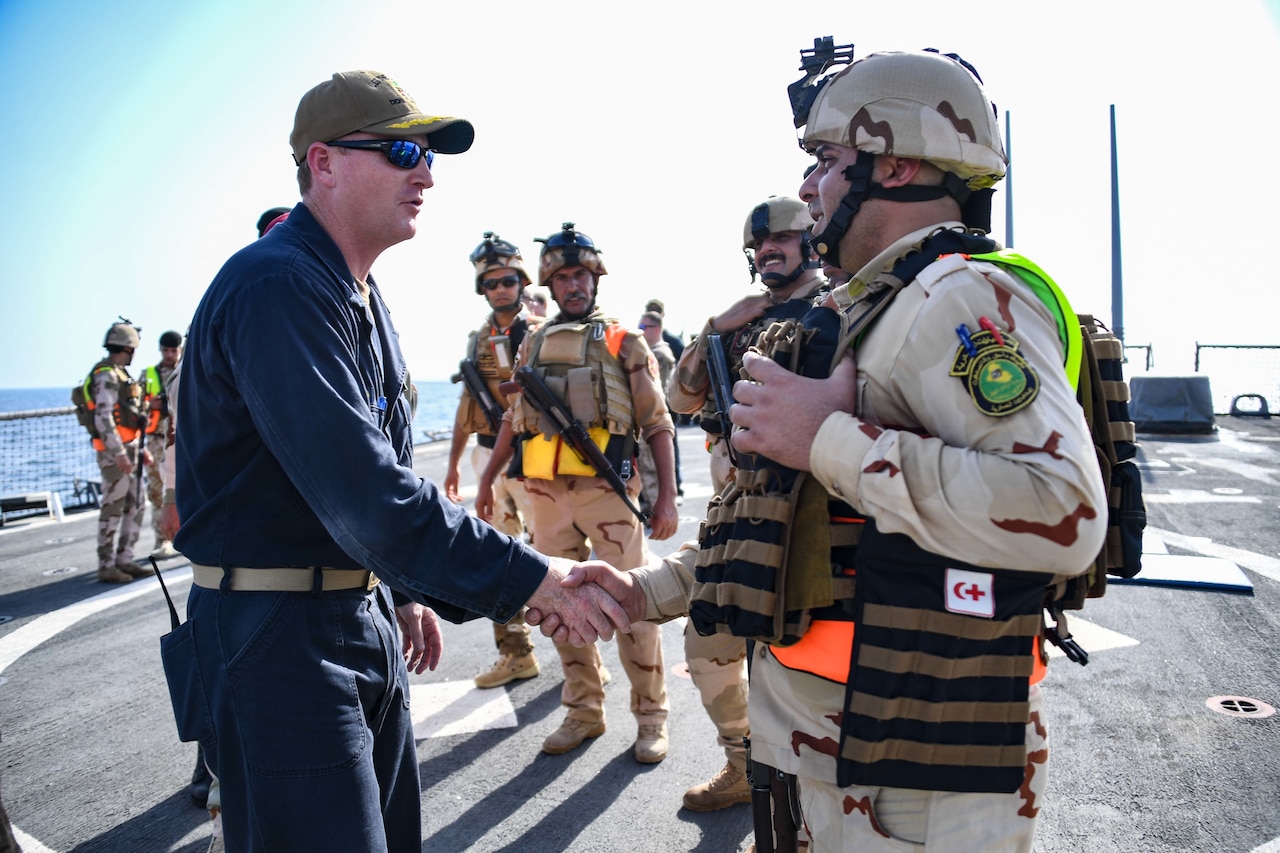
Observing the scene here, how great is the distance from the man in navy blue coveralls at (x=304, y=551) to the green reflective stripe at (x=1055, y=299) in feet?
4.22

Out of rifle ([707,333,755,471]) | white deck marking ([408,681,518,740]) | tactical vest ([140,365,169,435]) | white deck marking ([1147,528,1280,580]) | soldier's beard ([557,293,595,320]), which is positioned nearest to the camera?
rifle ([707,333,755,471])

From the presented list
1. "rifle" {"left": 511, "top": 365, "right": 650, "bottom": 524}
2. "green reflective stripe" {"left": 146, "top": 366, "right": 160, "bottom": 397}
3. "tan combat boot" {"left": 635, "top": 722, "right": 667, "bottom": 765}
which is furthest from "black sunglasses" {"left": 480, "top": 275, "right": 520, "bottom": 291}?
"green reflective stripe" {"left": 146, "top": 366, "right": 160, "bottom": 397}

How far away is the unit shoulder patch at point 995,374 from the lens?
1.37m

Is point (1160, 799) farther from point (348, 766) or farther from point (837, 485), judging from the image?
point (348, 766)

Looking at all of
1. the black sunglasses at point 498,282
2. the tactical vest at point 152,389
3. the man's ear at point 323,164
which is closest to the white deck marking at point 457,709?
the black sunglasses at point 498,282

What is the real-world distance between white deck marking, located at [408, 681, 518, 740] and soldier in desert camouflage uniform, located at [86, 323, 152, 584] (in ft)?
15.2

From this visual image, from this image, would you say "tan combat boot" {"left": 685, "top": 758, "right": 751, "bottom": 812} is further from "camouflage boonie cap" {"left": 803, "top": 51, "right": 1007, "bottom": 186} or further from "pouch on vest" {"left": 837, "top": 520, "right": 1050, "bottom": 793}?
"camouflage boonie cap" {"left": 803, "top": 51, "right": 1007, "bottom": 186}

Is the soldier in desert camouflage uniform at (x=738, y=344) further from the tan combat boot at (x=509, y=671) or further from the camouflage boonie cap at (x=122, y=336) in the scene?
the camouflage boonie cap at (x=122, y=336)

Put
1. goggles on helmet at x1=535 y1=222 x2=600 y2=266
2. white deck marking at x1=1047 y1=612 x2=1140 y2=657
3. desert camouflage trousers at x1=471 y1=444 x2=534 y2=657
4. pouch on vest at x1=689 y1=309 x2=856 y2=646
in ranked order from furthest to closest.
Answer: desert camouflage trousers at x1=471 y1=444 x2=534 y2=657, white deck marking at x1=1047 y1=612 x2=1140 y2=657, goggles on helmet at x1=535 y1=222 x2=600 y2=266, pouch on vest at x1=689 y1=309 x2=856 y2=646

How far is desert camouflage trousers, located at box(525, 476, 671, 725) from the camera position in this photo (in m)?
4.09

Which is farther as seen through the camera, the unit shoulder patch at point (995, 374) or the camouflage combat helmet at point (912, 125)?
the camouflage combat helmet at point (912, 125)

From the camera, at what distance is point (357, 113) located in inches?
86.7

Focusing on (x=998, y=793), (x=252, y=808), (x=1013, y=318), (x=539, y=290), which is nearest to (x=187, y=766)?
(x=252, y=808)

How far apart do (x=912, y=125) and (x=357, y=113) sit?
1462 mm
